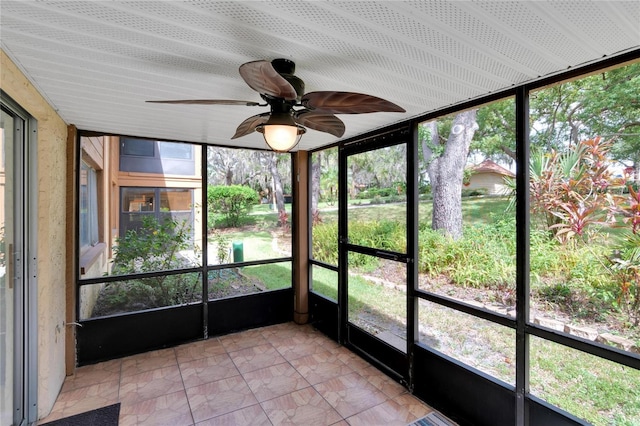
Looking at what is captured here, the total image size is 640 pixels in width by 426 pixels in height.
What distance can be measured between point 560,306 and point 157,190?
155 inches

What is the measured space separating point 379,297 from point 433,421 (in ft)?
3.57

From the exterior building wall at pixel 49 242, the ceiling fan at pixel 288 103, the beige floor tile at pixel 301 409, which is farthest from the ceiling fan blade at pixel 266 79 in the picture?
the beige floor tile at pixel 301 409

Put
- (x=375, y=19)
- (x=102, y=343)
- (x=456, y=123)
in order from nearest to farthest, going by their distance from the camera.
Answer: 1. (x=375, y=19)
2. (x=102, y=343)
3. (x=456, y=123)

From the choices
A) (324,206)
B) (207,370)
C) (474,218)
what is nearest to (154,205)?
(207,370)

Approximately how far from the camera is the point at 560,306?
7.12ft

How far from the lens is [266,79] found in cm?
124

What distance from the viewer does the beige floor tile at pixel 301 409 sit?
2.22 metres

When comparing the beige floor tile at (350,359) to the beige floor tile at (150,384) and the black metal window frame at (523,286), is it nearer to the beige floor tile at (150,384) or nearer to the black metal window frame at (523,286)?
the black metal window frame at (523,286)

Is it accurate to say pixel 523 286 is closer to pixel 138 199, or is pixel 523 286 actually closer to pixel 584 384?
pixel 584 384

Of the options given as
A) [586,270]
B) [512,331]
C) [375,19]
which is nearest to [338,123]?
[375,19]

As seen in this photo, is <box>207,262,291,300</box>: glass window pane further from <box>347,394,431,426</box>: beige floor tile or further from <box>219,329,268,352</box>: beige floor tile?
<box>347,394,431,426</box>: beige floor tile

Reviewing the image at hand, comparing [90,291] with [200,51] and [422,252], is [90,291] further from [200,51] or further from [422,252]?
[422,252]

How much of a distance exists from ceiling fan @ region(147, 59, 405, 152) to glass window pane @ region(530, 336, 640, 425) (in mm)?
1770

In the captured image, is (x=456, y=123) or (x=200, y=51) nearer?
(x=200, y=51)
